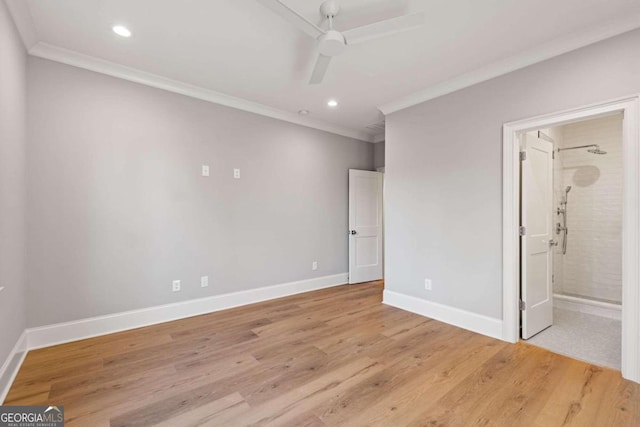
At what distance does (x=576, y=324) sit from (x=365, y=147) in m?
3.88

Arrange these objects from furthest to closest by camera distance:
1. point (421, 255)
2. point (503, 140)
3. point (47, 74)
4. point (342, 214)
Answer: point (342, 214) < point (421, 255) < point (503, 140) < point (47, 74)

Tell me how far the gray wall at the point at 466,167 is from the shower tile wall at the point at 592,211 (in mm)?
1808

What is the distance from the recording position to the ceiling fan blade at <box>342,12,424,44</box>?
179 cm

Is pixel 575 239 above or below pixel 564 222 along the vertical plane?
below

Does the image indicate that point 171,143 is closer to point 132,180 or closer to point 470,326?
point 132,180

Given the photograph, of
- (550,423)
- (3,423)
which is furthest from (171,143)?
(550,423)

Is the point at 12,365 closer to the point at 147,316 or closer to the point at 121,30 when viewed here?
the point at 147,316

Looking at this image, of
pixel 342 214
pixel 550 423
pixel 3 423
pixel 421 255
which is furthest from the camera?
pixel 342 214

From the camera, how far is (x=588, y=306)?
3.45 meters

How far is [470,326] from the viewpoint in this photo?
9.82 feet

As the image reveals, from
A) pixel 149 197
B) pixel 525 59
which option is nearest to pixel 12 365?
pixel 149 197

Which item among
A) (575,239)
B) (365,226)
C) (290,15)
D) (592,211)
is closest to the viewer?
(290,15)

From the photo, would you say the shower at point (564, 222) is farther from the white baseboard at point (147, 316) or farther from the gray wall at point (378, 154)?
the white baseboard at point (147, 316)

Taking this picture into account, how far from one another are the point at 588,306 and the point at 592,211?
1.22m
